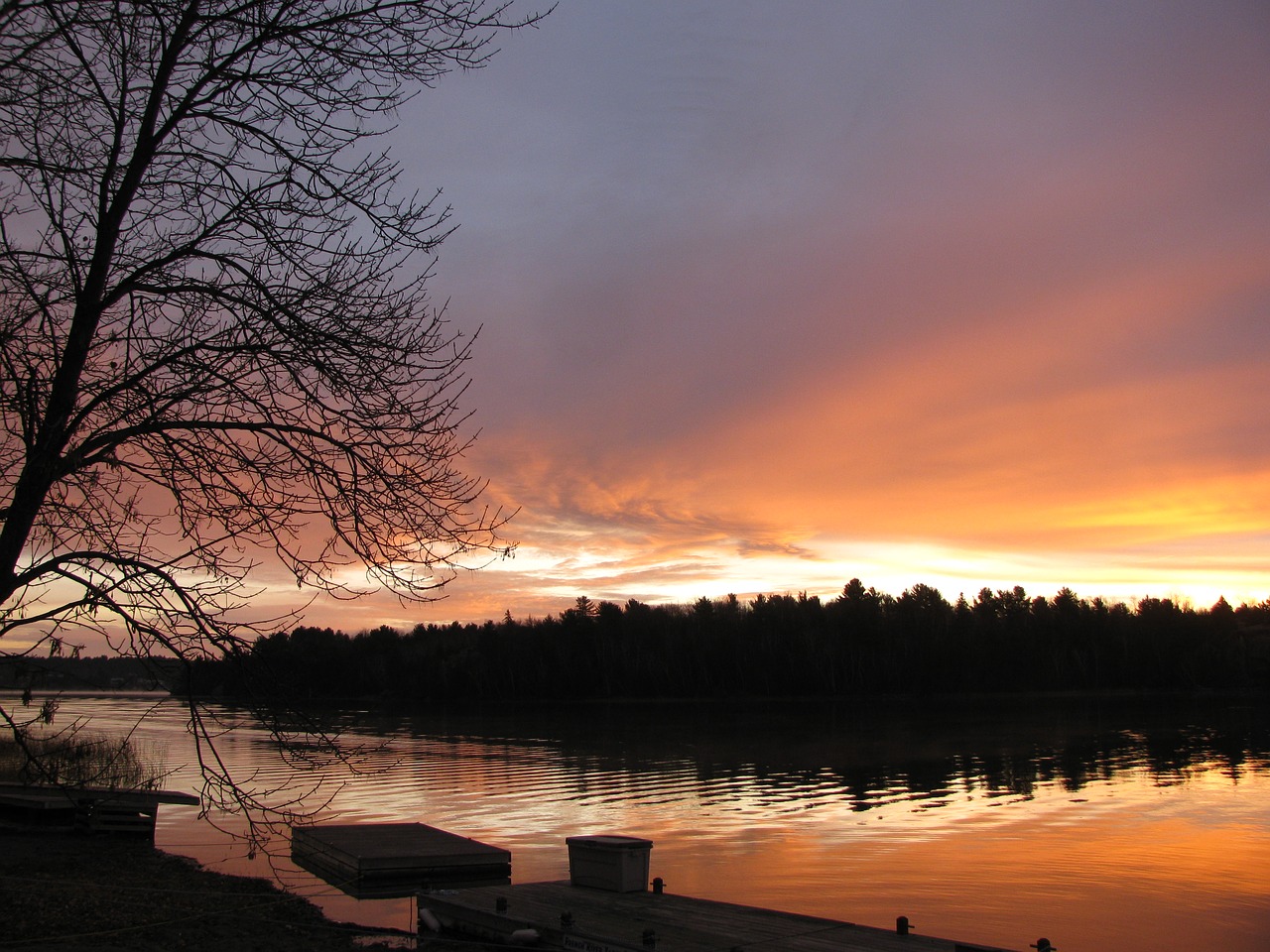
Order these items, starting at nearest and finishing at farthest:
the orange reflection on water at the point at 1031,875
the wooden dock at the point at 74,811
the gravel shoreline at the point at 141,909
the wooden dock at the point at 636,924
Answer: the gravel shoreline at the point at 141,909, the wooden dock at the point at 636,924, the orange reflection on water at the point at 1031,875, the wooden dock at the point at 74,811

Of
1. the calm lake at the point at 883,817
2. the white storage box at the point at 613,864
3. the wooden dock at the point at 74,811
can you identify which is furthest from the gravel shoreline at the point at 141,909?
the white storage box at the point at 613,864

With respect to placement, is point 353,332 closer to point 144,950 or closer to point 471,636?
point 144,950

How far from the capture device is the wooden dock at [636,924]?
10711 millimetres

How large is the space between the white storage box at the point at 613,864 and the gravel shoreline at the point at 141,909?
9.68ft

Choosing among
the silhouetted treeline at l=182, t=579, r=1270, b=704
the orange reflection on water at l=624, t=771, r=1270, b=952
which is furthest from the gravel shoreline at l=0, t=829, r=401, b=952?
the silhouetted treeline at l=182, t=579, r=1270, b=704

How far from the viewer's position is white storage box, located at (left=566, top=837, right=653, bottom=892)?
1397cm

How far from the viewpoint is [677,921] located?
1181 cm

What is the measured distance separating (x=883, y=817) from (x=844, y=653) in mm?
91442

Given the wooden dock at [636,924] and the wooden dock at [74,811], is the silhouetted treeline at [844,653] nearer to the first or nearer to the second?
the wooden dock at [74,811]

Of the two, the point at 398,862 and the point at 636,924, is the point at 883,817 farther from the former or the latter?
the point at 636,924

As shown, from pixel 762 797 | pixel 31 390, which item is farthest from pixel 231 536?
pixel 762 797

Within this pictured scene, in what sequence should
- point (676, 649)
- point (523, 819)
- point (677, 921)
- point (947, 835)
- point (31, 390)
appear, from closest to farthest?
point (31, 390)
point (677, 921)
point (947, 835)
point (523, 819)
point (676, 649)

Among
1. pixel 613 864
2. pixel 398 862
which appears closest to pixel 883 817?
pixel 398 862

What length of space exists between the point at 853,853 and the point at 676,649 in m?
101
